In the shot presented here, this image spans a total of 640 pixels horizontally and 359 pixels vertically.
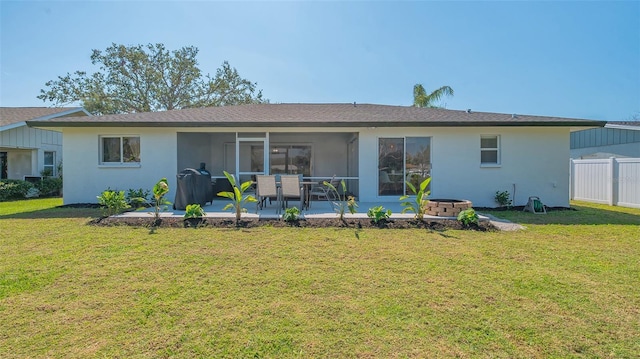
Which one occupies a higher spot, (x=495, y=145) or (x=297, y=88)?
(x=297, y=88)

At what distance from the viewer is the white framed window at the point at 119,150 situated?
10.6 meters

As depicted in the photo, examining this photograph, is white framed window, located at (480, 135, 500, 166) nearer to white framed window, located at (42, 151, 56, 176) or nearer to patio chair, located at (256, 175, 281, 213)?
patio chair, located at (256, 175, 281, 213)

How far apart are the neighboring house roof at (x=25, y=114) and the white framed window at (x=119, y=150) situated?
7.23 meters

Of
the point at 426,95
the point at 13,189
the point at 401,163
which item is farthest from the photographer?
the point at 426,95

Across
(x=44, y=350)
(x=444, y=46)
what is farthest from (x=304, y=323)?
(x=444, y=46)

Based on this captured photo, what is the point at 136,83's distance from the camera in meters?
26.3

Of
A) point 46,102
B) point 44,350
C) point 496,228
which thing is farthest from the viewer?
point 46,102

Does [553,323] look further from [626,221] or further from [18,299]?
[626,221]

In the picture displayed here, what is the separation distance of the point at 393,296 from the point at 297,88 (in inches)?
859

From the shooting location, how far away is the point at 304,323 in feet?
9.36

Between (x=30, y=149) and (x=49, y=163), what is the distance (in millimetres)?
1031

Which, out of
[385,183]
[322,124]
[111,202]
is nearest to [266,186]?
[322,124]

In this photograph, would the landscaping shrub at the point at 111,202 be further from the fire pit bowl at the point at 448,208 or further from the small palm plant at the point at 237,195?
the fire pit bowl at the point at 448,208

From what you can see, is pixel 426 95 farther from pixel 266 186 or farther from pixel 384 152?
pixel 266 186
